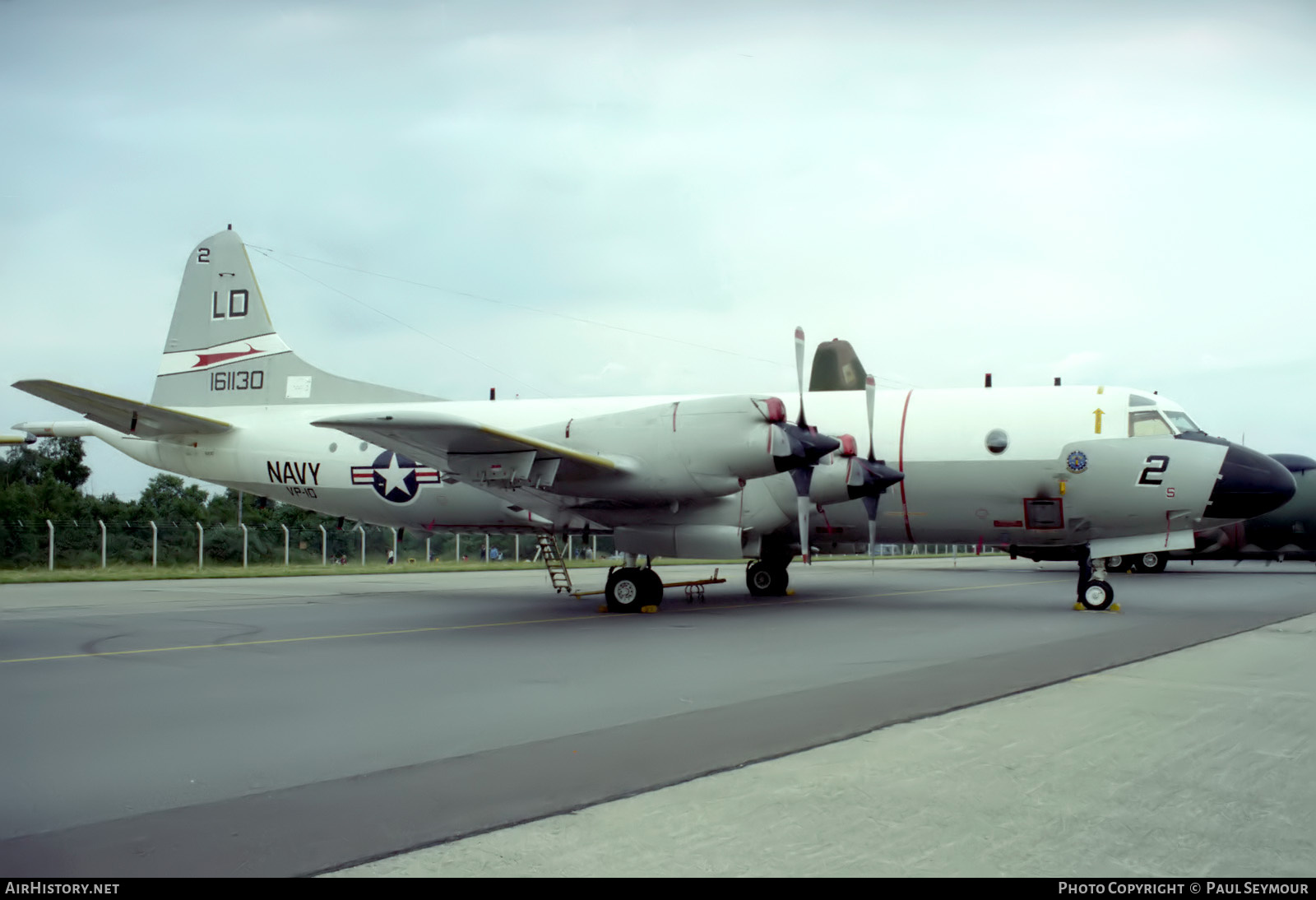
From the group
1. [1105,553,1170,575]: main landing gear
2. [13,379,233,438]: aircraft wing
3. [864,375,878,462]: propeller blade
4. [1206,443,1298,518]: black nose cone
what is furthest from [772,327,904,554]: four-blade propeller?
[1105,553,1170,575]: main landing gear

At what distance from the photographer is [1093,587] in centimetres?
1554

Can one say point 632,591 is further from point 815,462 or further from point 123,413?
point 123,413

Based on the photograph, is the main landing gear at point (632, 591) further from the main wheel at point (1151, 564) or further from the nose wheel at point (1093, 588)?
the main wheel at point (1151, 564)

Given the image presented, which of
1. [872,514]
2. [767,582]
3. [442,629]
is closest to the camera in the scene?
[442,629]

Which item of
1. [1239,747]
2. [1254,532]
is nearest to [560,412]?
[1239,747]

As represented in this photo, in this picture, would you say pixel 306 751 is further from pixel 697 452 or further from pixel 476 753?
pixel 697 452

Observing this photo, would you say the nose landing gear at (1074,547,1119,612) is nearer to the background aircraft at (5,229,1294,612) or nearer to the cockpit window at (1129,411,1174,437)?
the background aircraft at (5,229,1294,612)

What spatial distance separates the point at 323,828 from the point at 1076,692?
602cm

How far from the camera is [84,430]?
1902 cm

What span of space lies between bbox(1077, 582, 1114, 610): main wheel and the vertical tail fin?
44.3 ft

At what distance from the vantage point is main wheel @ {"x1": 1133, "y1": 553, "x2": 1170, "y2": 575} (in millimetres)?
30266

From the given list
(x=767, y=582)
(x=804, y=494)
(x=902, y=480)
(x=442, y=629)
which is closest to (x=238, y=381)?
(x=442, y=629)

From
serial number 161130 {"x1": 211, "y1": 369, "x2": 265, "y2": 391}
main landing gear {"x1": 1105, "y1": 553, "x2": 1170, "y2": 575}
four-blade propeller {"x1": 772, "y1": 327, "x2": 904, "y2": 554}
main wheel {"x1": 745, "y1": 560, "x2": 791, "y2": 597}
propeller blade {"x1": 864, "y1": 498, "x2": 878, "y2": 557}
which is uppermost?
serial number 161130 {"x1": 211, "y1": 369, "x2": 265, "y2": 391}

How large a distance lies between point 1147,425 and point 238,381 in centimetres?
1726
